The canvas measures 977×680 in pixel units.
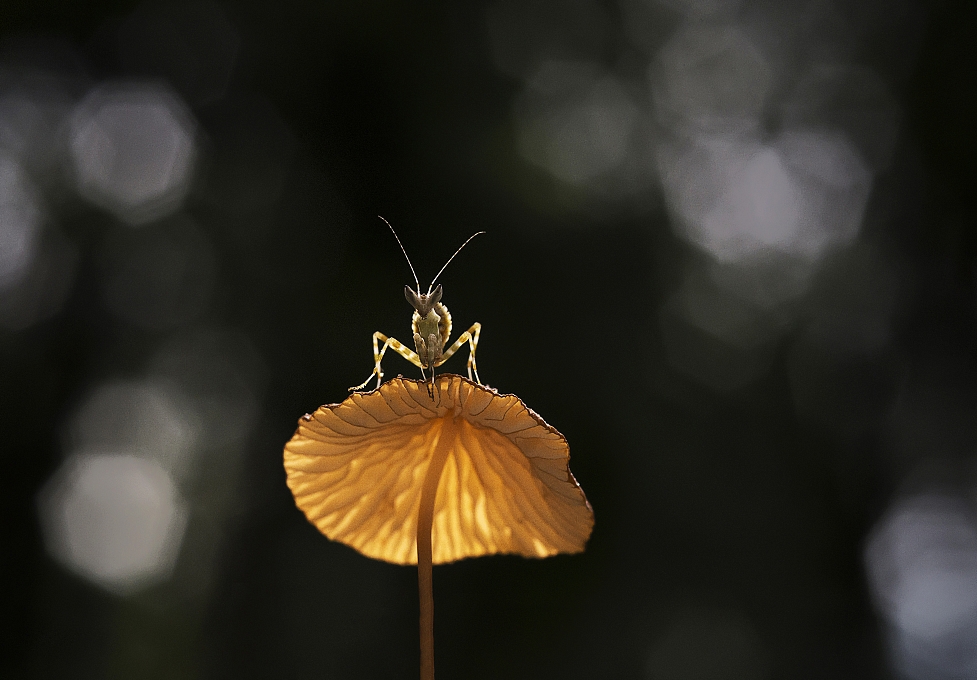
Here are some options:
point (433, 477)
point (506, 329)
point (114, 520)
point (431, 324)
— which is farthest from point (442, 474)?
point (114, 520)

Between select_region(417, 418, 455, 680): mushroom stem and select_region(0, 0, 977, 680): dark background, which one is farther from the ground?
select_region(0, 0, 977, 680): dark background

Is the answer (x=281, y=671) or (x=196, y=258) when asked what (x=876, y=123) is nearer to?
(x=196, y=258)

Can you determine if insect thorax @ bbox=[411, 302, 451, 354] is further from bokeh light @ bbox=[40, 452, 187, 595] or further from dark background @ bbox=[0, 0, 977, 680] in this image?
bokeh light @ bbox=[40, 452, 187, 595]

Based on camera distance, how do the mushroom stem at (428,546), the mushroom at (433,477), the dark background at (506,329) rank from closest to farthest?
1. the mushroom stem at (428,546)
2. the mushroom at (433,477)
3. the dark background at (506,329)

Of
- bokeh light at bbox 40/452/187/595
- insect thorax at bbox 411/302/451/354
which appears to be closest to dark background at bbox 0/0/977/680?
bokeh light at bbox 40/452/187/595

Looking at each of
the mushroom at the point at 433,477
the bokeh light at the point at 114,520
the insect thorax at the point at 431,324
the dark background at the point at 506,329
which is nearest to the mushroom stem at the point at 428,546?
the mushroom at the point at 433,477

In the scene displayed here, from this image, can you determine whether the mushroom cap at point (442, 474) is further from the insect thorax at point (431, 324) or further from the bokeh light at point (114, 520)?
the bokeh light at point (114, 520)

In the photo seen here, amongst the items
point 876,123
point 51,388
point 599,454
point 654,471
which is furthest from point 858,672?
point 51,388
